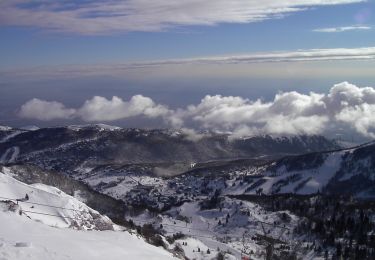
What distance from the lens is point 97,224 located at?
78.2 m

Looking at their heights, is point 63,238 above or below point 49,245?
below

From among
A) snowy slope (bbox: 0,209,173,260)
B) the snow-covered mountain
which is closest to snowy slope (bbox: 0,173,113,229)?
the snow-covered mountain

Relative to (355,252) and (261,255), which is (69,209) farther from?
(355,252)

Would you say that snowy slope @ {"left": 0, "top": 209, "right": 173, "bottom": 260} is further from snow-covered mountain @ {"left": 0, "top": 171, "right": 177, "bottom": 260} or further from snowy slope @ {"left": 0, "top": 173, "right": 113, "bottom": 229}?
snowy slope @ {"left": 0, "top": 173, "right": 113, "bottom": 229}

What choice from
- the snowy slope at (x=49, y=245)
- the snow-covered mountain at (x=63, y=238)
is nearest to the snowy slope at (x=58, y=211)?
the snow-covered mountain at (x=63, y=238)

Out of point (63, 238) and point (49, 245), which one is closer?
point (49, 245)

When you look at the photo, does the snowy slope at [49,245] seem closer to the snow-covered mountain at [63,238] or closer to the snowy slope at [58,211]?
the snow-covered mountain at [63,238]

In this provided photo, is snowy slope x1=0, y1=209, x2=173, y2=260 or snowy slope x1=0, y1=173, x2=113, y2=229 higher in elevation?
snowy slope x1=0, y1=209, x2=173, y2=260

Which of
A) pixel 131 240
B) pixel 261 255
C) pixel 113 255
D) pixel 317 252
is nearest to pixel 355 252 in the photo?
pixel 317 252

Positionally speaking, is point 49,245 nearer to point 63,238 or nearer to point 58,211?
point 63,238

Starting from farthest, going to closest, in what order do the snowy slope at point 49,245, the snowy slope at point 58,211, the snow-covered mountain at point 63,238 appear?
the snowy slope at point 58,211, the snow-covered mountain at point 63,238, the snowy slope at point 49,245

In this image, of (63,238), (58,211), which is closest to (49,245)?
(63,238)

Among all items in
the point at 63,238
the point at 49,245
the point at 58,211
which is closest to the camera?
the point at 49,245

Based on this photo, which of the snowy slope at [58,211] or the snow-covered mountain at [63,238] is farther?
the snowy slope at [58,211]
